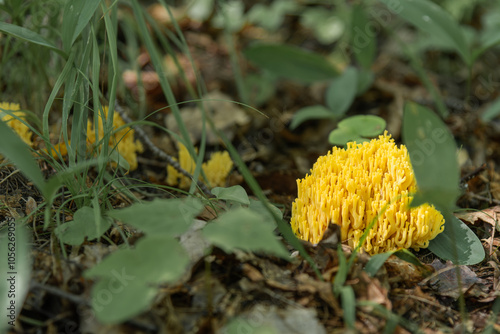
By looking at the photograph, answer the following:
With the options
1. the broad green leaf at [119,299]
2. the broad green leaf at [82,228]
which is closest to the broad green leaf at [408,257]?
the broad green leaf at [119,299]

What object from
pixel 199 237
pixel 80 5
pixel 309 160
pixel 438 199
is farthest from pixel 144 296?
pixel 309 160

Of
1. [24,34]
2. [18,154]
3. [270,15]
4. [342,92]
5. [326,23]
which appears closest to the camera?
[18,154]

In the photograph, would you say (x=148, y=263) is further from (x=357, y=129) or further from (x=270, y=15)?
(x=270, y=15)

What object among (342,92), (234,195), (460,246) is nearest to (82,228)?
(234,195)

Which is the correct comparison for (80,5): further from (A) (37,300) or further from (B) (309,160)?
(B) (309,160)

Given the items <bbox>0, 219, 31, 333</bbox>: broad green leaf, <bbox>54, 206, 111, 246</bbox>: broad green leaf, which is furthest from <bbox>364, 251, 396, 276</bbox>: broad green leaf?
<bbox>0, 219, 31, 333</bbox>: broad green leaf

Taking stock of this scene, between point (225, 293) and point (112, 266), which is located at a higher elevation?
point (112, 266)

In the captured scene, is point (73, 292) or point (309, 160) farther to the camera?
point (309, 160)
